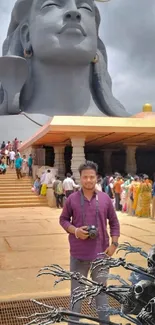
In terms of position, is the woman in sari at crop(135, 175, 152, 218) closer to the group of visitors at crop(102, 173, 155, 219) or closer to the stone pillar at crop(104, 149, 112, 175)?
the group of visitors at crop(102, 173, 155, 219)

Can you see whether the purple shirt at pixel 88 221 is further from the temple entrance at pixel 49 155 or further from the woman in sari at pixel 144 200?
the temple entrance at pixel 49 155

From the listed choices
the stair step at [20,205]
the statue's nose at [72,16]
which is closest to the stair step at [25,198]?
the stair step at [20,205]

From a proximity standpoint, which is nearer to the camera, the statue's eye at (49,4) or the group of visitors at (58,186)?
the group of visitors at (58,186)

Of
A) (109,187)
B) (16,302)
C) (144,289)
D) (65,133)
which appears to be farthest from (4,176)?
(144,289)

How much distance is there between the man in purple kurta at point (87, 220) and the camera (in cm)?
312

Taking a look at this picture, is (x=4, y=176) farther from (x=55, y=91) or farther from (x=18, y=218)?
(x=55, y=91)

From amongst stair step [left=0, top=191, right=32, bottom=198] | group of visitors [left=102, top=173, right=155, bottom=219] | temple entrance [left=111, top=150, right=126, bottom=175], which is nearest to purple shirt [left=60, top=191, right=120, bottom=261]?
group of visitors [left=102, top=173, right=155, bottom=219]

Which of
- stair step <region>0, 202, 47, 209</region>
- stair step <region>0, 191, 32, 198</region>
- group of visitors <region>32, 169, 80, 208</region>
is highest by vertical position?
group of visitors <region>32, 169, 80, 208</region>

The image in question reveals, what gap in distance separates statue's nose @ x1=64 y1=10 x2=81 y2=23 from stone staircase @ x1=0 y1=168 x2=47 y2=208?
14535mm

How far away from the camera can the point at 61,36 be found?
94.3ft

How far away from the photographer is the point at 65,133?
48.2ft

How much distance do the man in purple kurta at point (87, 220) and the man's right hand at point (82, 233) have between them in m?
0.07

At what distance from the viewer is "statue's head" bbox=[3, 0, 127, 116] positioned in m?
Answer: 28.5

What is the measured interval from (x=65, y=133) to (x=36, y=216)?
13.7 feet
